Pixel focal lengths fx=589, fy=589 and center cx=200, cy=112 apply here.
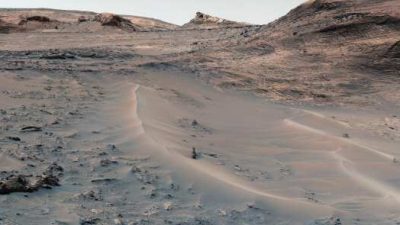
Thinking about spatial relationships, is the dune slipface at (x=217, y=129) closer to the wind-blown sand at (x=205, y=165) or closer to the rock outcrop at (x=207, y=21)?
the wind-blown sand at (x=205, y=165)

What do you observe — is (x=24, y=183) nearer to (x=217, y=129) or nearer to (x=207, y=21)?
(x=217, y=129)

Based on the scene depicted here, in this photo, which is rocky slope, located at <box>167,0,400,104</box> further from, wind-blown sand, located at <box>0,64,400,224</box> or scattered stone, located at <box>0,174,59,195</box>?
scattered stone, located at <box>0,174,59,195</box>

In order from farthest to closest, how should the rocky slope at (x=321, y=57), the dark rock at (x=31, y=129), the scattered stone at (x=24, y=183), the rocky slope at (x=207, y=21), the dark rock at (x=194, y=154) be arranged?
the rocky slope at (x=207, y=21), the rocky slope at (x=321, y=57), the dark rock at (x=31, y=129), the dark rock at (x=194, y=154), the scattered stone at (x=24, y=183)

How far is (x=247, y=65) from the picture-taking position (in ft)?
31.0

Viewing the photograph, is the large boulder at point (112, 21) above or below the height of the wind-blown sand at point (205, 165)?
above

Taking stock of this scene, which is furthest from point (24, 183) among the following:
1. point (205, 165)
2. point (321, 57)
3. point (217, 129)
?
point (321, 57)

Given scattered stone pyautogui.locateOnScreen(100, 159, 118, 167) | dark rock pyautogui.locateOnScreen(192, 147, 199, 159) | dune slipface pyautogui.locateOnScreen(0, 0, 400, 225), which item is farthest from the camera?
dark rock pyautogui.locateOnScreen(192, 147, 199, 159)

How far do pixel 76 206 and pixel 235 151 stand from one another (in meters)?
1.98

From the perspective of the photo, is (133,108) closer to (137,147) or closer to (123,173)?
(137,147)

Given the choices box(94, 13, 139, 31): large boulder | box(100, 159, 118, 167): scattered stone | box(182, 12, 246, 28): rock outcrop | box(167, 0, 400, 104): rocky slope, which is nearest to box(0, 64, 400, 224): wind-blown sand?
box(100, 159, 118, 167): scattered stone

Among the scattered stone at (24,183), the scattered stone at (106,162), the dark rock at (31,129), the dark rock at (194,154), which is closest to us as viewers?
the scattered stone at (24,183)

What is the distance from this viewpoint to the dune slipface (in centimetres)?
368

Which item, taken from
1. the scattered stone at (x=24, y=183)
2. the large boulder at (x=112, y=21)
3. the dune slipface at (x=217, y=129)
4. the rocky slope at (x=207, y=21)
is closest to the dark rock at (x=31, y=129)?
the dune slipface at (x=217, y=129)

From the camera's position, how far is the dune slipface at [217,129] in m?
3.68
